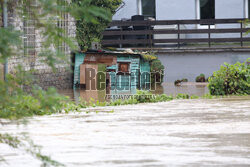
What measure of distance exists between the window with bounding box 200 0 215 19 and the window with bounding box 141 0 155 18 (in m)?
2.45

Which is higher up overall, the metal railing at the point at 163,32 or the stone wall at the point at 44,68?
the metal railing at the point at 163,32

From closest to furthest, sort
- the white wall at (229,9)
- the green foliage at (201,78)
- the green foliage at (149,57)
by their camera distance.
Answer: the green foliage at (149,57)
the green foliage at (201,78)
the white wall at (229,9)

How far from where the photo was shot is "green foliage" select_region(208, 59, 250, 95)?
50.9ft

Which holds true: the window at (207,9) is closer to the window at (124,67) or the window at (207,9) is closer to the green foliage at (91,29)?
the green foliage at (91,29)

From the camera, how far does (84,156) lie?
6.53m

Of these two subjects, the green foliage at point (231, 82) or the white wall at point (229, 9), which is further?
the white wall at point (229, 9)

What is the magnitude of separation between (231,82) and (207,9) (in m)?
14.5

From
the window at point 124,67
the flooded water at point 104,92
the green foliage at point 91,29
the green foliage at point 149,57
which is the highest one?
the green foliage at point 91,29

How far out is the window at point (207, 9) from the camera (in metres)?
29.3

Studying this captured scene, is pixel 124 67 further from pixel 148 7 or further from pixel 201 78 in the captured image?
pixel 148 7

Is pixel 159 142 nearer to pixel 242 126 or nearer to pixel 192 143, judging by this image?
pixel 192 143

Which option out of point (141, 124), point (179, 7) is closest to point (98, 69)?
point (179, 7)

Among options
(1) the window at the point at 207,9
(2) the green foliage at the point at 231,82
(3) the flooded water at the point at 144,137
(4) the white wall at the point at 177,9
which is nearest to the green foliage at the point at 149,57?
(4) the white wall at the point at 177,9

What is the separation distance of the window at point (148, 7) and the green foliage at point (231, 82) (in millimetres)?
14139
